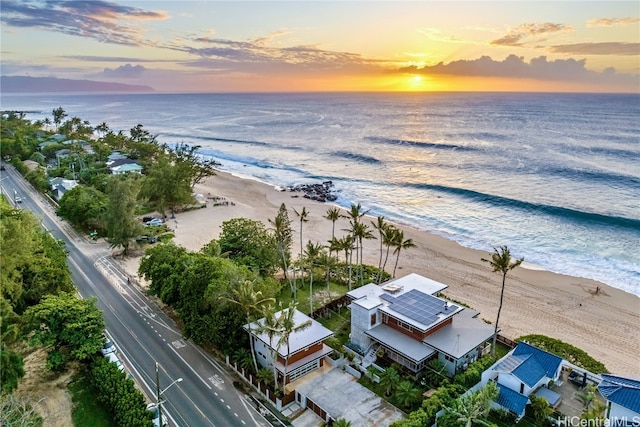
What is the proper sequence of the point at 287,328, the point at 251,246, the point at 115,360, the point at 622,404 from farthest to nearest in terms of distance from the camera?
the point at 251,246, the point at 115,360, the point at 287,328, the point at 622,404

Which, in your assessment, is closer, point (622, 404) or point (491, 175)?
point (622, 404)

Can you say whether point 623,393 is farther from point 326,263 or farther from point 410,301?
point 326,263

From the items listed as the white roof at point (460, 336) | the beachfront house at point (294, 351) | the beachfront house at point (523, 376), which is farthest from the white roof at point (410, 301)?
the beachfront house at point (523, 376)

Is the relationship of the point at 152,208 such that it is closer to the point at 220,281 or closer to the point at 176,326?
the point at 176,326

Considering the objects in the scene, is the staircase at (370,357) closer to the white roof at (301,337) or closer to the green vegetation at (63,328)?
the white roof at (301,337)

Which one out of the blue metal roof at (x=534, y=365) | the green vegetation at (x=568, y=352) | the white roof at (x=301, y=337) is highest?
the white roof at (x=301, y=337)

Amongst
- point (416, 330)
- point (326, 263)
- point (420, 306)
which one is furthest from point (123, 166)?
point (416, 330)

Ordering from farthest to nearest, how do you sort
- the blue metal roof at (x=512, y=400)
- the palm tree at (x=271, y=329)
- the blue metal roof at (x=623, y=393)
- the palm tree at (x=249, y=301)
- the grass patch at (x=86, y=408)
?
the palm tree at (x=249, y=301)
the palm tree at (x=271, y=329)
the blue metal roof at (x=512, y=400)
the grass patch at (x=86, y=408)
the blue metal roof at (x=623, y=393)
